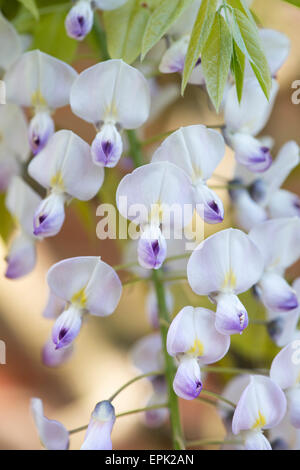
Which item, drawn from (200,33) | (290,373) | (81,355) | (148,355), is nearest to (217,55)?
(200,33)

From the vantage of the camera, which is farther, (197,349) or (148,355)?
(148,355)

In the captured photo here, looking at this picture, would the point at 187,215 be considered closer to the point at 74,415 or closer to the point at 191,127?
the point at 191,127

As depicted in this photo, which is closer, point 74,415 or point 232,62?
point 232,62

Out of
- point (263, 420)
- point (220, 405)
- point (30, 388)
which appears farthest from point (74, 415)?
point (263, 420)

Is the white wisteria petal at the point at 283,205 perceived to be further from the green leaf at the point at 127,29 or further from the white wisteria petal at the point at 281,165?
the green leaf at the point at 127,29

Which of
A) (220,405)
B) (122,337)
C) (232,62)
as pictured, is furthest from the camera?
(122,337)

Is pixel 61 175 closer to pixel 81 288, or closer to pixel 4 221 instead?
pixel 81 288
